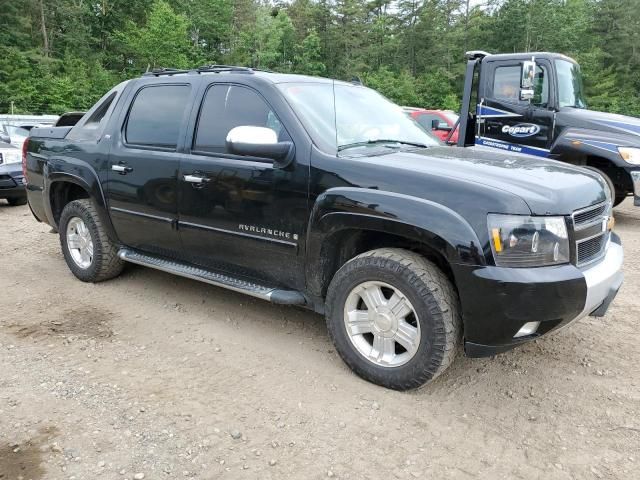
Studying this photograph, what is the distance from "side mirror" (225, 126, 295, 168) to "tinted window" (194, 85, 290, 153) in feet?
0.93

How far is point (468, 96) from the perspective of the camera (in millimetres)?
8602

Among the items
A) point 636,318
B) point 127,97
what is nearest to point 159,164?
point 127,97

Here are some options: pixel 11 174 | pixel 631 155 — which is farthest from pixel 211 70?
pixel 11 174

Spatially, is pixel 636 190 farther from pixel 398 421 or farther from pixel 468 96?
pixel 398 421

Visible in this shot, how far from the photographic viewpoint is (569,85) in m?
8.05

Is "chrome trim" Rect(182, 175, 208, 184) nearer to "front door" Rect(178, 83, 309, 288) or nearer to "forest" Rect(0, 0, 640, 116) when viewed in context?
"front door" Rect(178, 83, 309, 288)

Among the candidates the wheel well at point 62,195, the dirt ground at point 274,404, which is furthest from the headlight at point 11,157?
the dirt ground at point 274,404

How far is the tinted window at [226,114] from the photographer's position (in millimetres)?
3738

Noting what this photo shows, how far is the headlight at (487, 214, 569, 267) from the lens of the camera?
8.97 ft

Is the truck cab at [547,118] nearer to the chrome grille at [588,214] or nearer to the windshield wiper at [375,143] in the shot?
the windshield wiper at [375,143]

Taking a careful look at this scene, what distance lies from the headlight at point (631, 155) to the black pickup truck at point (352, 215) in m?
4.41

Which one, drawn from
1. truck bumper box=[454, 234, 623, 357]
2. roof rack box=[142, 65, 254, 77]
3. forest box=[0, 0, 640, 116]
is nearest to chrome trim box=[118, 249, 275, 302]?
truck bumper box=[454, 234, 623, 357]

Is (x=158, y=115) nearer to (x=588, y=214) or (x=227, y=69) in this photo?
(x=227, y=69)

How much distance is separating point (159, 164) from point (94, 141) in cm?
101
